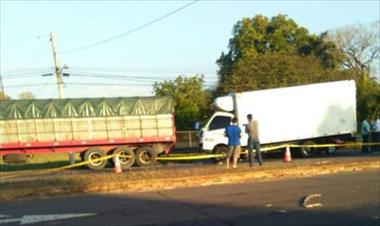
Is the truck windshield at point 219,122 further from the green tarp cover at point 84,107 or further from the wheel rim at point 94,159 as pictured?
the wheel rim at point 94,159

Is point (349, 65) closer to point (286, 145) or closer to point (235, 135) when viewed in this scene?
point (286, 145)

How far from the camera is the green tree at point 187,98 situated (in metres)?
53.3

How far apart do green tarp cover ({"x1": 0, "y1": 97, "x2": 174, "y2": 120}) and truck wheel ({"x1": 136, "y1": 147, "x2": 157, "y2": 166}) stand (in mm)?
1778

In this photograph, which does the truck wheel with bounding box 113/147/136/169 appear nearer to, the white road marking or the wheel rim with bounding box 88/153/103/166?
the wheel rim with bounding box 88/153/103/166

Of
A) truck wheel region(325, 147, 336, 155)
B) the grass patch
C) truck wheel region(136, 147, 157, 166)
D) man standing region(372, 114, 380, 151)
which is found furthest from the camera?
the grass patch

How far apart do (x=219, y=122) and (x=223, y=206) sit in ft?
53.0

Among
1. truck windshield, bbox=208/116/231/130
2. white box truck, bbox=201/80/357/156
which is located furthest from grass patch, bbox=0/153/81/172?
white box truck, bbox=201/80/357/156

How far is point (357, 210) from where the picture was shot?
10.7m

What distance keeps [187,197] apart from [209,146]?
1435 cm

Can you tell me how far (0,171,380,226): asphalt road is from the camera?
1016 centimetres

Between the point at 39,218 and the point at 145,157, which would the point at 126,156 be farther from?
the point at 39,218

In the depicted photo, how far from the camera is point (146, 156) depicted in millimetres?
28906

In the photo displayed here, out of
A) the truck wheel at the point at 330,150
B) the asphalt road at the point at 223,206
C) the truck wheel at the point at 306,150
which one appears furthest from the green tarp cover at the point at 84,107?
the asphalt road at the point at 223,206

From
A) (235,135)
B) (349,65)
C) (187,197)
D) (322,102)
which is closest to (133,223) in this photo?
(187,197)
